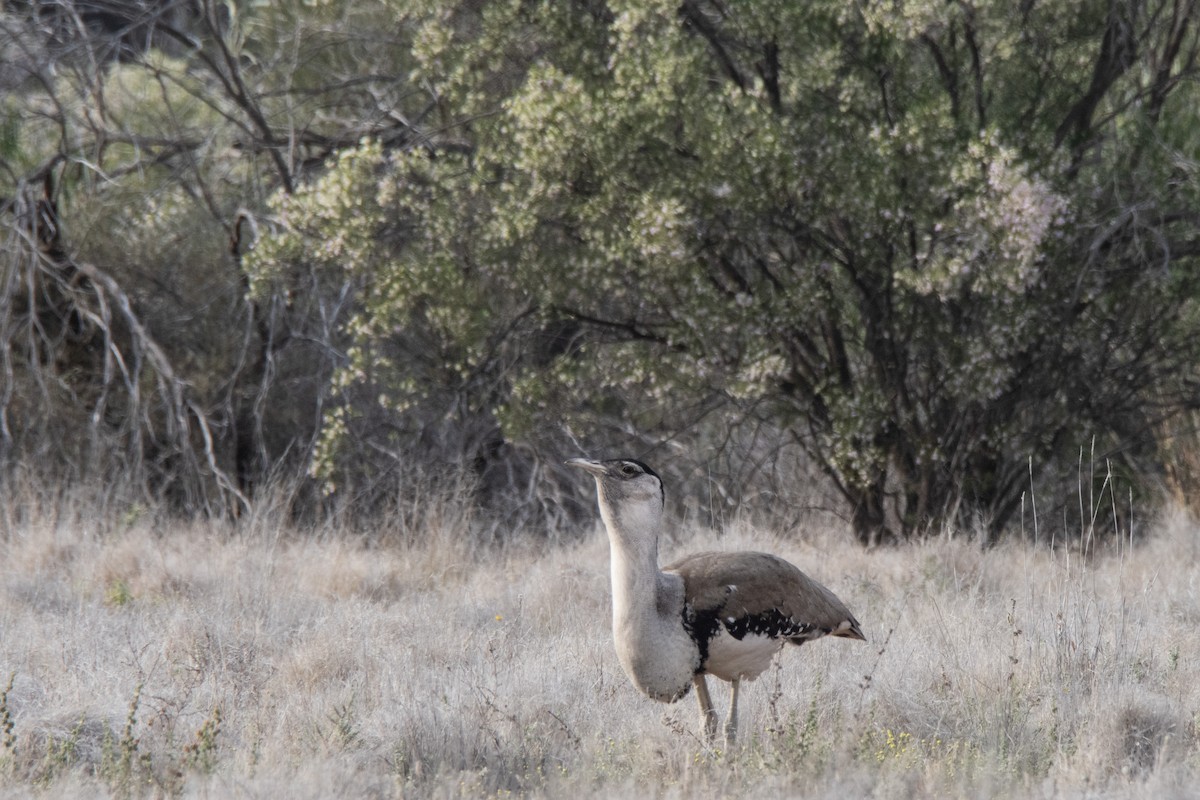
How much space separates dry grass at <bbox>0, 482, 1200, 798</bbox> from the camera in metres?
4.54

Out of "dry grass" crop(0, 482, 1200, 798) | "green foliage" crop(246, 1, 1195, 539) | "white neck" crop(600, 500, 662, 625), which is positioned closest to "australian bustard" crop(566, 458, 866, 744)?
"white neck" crop(600, 500, 662, 625)

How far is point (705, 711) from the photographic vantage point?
5266 millimetres

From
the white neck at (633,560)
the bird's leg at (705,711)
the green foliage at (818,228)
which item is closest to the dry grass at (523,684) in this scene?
the bird's leg at (705,711)

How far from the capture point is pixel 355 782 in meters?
4.43

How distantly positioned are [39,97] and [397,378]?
16.0 feet

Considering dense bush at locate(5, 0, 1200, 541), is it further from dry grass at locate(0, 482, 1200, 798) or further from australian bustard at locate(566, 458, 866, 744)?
australian bustard at locate(566, 458, 866, 744)

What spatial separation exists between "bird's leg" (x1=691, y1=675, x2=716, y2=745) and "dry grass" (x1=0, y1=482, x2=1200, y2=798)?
0.07 metres

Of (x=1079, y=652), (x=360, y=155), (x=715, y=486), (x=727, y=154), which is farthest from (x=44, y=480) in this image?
(x=1079, y=652)

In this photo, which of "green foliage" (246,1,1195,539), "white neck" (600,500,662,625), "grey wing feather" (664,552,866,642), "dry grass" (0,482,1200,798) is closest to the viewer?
"dry grass" (0,482,1200,798)

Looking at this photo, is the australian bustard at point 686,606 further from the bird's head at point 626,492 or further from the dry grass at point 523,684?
the dry grass at point 523,684

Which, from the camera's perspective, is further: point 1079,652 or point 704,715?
point 1079,652

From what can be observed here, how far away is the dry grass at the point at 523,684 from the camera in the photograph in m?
4.54

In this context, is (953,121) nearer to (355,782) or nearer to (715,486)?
(715,486)

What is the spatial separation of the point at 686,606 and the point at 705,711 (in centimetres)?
56
